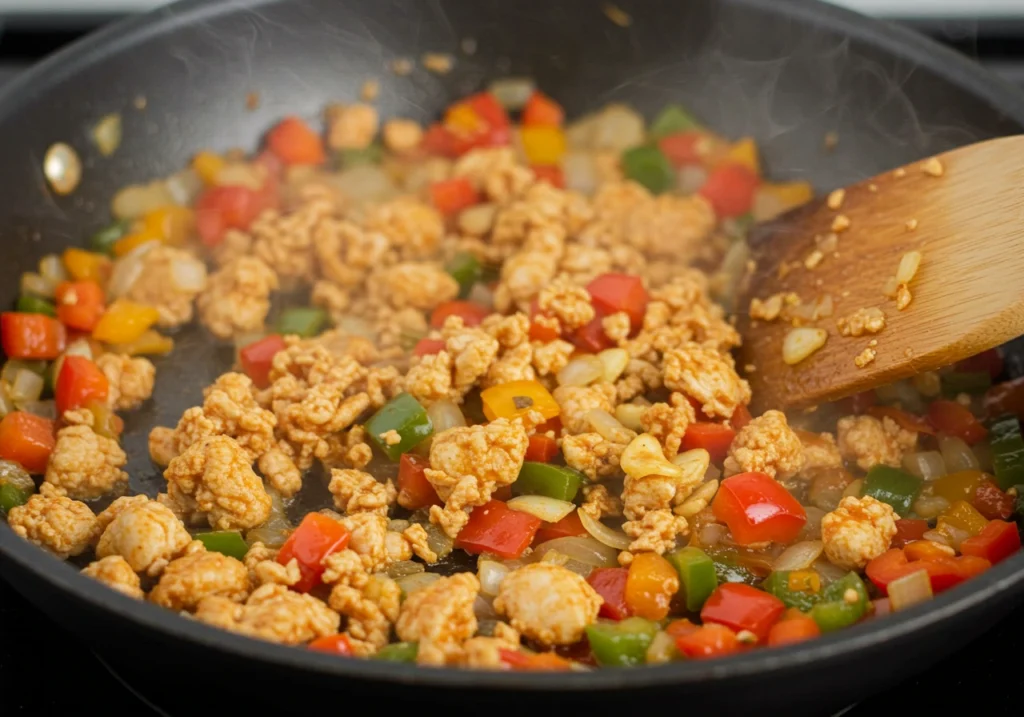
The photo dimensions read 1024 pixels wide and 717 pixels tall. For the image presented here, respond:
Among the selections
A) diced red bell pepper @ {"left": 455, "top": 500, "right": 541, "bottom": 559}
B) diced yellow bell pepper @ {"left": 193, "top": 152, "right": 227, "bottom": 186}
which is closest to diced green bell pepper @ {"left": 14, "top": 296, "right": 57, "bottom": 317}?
diced yellow bell pepper @ {"left": 193, "top": 152, "right": 227, "bottom": 186}

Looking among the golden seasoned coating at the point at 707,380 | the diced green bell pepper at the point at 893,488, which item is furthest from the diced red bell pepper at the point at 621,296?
the diced green bell pepper at the point at 893,488

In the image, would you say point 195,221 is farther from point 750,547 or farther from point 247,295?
point 750,547

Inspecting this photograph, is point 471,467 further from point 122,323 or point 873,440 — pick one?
point 122,323

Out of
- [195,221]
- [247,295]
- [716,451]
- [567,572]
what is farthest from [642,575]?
[195,221]

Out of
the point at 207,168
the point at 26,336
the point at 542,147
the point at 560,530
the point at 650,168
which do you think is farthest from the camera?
the point at 542,147

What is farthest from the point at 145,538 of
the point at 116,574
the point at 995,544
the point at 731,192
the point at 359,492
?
the point at 731,192

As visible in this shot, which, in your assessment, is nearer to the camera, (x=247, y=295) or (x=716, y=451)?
(x=716, y=451)

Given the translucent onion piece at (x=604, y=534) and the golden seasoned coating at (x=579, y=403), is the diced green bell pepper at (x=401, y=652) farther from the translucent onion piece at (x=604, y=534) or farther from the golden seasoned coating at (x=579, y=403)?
the golden seasoned coating at (x=579, y=403)
